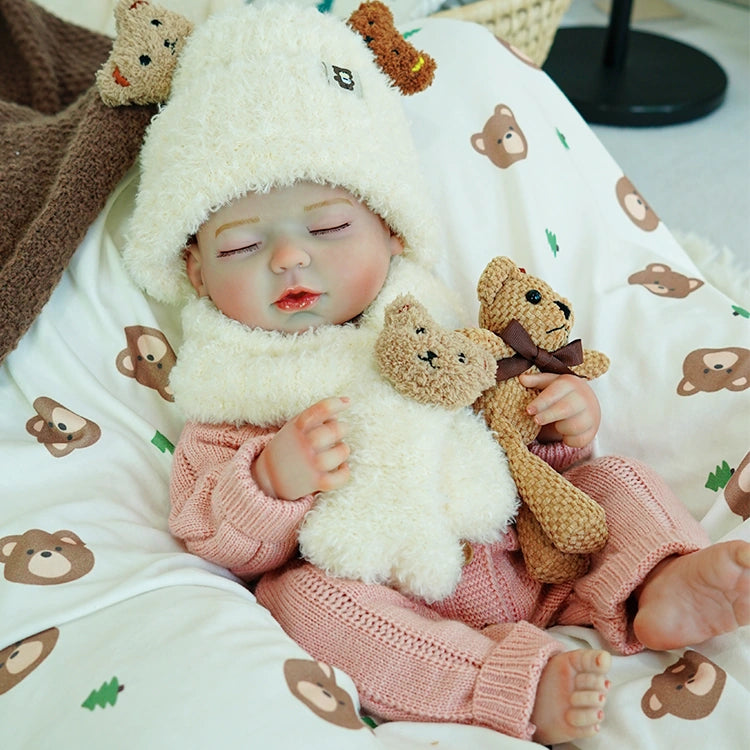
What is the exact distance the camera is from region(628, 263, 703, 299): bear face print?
1083mm

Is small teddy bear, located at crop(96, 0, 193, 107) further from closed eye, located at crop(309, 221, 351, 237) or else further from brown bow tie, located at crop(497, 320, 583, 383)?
brown bow tie, located at crop(497, 320, 583, 383)

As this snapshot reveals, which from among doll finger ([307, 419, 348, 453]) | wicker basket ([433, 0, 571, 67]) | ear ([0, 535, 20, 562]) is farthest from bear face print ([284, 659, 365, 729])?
wicker basket ([433, 0, 571, 67])

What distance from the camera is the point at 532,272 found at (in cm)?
109

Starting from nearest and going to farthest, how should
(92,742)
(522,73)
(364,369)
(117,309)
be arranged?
1. (92,742)
2. (364,369)
3. (117,309)
4. (522,73)

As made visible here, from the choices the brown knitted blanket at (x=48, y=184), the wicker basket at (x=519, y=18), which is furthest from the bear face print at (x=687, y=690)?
the wicker basket at (x=519, y=18)

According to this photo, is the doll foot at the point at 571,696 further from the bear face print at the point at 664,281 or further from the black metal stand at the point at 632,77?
the black metal stand at the point at 632,77

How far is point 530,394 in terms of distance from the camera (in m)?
0.87

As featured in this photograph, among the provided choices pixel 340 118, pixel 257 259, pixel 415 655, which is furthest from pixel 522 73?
pixel 415 655

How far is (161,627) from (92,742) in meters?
0.10

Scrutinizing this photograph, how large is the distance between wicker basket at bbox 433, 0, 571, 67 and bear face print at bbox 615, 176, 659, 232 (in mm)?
399

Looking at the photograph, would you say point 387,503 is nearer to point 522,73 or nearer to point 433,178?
point 433,178

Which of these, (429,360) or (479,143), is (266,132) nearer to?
(429,360)

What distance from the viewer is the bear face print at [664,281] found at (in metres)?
1.08

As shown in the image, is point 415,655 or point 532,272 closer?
point 415,655
